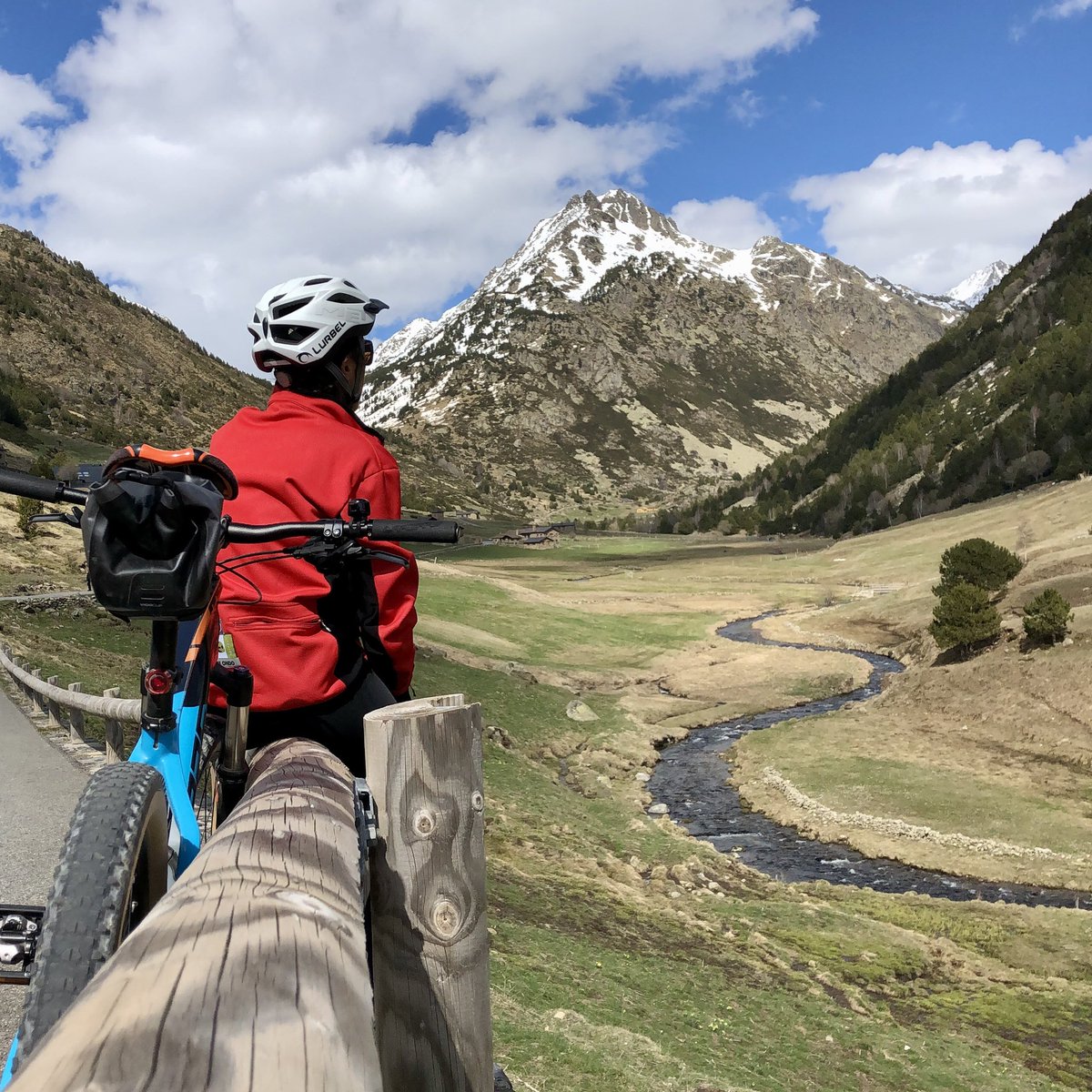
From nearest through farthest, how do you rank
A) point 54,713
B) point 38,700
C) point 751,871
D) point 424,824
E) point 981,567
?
point 424,824
point 54,713
point 38,700
point 751,871
point 981,567

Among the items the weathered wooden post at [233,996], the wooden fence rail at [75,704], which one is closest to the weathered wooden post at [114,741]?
the wooden fence rail at [75,704]

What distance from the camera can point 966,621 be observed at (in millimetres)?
39875

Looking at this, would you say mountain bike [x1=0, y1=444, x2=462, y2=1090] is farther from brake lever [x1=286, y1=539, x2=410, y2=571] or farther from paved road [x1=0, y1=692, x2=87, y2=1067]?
paved road [x1=0, y1=692, x2=87, y2=1067]

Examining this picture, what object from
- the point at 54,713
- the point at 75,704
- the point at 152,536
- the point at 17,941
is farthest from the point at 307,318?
the point at 54,713

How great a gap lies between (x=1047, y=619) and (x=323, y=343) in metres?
39.2

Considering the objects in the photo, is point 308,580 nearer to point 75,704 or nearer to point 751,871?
point 75,704

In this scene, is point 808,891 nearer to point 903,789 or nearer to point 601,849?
point 601,849

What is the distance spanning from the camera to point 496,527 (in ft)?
532

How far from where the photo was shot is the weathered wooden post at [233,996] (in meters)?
1.32

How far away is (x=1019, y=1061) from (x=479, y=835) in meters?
12.6

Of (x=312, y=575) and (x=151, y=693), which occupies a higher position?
(x=312, y=575)

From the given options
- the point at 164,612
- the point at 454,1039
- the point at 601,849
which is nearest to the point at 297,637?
the point at 164,612

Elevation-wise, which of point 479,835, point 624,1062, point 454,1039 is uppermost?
point 479,835

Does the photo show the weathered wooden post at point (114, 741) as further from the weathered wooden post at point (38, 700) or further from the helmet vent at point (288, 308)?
the helmet vent at point (288, 308)
